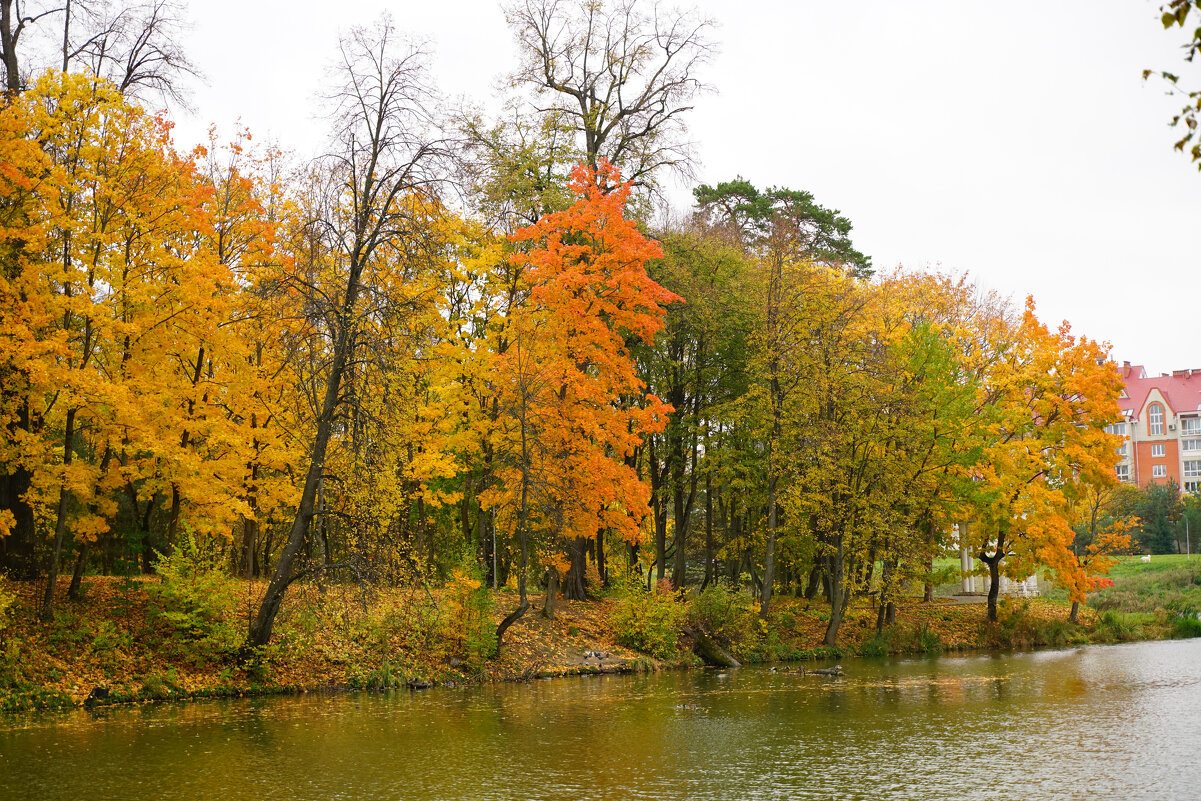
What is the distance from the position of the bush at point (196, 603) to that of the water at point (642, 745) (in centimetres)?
179

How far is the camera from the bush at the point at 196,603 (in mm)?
19312

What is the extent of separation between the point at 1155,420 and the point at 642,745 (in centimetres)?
8917

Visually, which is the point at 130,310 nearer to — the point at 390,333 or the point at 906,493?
the point at 390,333

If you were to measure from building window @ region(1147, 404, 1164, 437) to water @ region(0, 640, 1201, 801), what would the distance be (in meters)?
75.6

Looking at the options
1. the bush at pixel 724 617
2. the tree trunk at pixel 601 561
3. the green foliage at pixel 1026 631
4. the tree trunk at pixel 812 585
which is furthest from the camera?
the tree trunk at pixel 812 585

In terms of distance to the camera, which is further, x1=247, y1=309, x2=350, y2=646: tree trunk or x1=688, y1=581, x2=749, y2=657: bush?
x1=688, y1=581, x2=749, y2=657: bush

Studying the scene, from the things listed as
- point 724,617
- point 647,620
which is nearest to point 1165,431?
point 724,617

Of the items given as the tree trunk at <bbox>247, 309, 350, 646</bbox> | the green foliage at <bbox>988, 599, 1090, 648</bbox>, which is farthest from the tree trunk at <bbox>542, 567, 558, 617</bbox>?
the green foliage at <bbox>988, 599, 1090, 648</bbox>

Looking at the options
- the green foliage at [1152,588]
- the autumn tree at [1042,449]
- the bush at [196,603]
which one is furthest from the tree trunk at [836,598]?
the bush at [196,603]

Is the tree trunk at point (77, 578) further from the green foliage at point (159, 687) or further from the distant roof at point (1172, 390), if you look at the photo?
the distant roof at point (1172, 390)

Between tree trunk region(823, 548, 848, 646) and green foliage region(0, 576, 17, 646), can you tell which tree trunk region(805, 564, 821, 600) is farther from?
green foliage region(0, 576, 17, 646)

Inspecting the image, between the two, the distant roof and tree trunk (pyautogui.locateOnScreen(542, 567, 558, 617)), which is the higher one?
the distant roof

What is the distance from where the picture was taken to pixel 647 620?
2675cm

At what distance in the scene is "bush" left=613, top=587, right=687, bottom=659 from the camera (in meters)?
26.7
